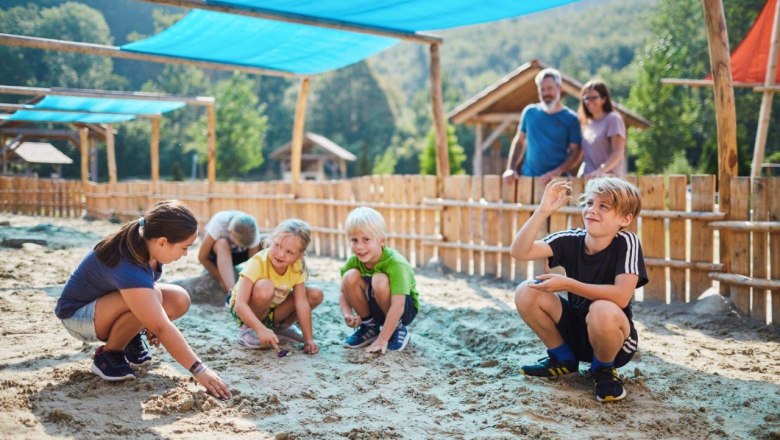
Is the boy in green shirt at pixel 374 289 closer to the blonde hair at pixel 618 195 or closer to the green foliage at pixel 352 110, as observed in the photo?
the blonde hair at pixel 618 195

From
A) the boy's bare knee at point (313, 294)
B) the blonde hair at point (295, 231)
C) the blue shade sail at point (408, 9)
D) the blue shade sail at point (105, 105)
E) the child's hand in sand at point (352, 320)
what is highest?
the blue shade sail at point (408, 9)

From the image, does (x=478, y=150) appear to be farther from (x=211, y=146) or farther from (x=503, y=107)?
(x=211, y=146)

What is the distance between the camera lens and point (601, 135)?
5.25 metres

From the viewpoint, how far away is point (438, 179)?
6805mm

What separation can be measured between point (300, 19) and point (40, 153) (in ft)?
21.8

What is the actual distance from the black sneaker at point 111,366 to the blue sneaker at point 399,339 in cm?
139

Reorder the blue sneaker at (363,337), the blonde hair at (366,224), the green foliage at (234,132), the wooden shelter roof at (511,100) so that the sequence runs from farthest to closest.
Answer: the green foliage at (234,132) < the wooden shelter roof at (511,100) < the blue sneaker at (363,337) < the blonde hair at (366,224)

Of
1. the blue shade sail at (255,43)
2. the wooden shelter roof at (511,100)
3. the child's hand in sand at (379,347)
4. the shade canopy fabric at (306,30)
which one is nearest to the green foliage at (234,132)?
the wooden shelter roof at (511,100)

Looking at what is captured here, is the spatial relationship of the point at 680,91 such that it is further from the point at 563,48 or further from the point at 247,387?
the point at 563,48

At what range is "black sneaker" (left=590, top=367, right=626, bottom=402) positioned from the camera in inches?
106

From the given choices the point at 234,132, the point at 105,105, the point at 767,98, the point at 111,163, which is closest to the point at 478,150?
the point at 767,98

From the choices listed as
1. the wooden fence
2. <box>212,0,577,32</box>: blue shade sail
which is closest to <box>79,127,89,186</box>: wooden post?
the wooden fence

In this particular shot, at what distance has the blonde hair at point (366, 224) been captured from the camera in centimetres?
342

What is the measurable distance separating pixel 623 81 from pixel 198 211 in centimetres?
4869
